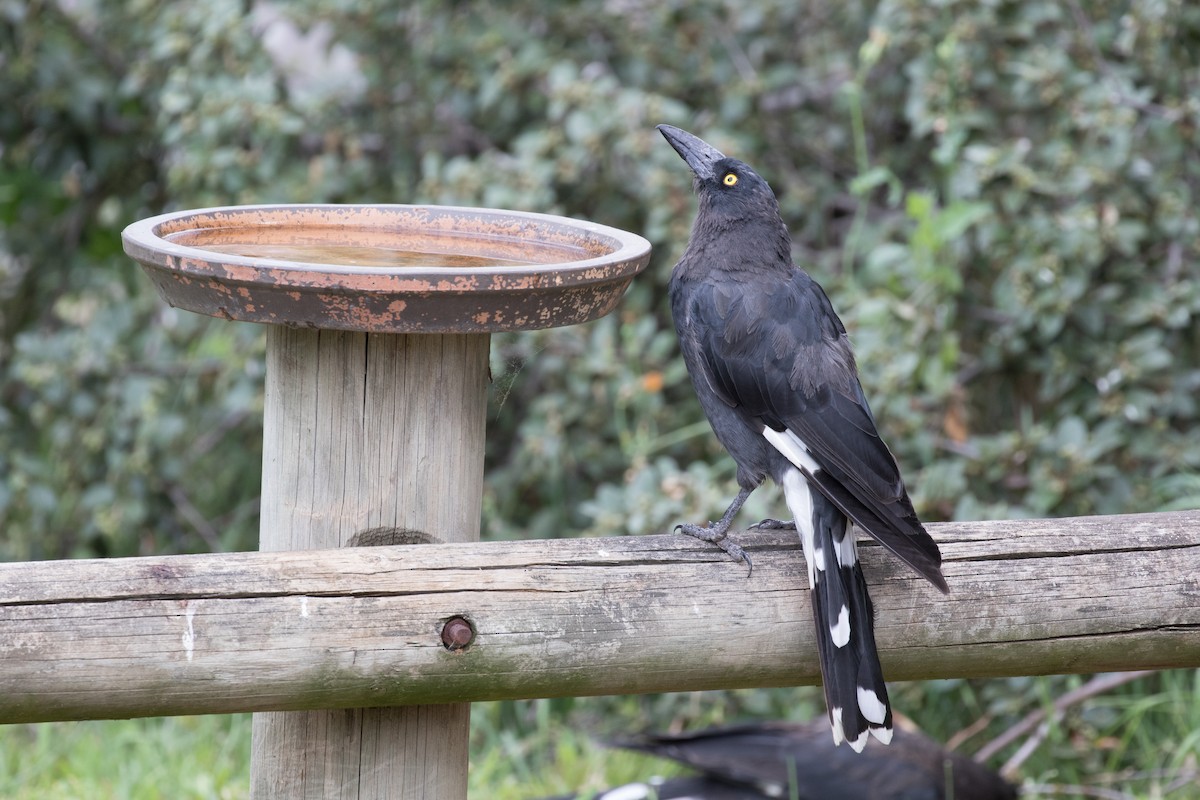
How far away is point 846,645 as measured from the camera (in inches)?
80.4

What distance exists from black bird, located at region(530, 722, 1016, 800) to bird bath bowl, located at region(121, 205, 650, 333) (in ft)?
4.61

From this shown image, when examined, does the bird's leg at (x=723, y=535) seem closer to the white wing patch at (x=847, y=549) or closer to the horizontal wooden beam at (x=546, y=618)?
the horizontal wooden beam at (x=546, y=618)

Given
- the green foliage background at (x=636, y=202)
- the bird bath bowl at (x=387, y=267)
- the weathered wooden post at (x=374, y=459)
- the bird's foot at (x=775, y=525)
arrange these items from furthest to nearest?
the green foliage background at (x=636, y=202), the bird's foot at (x=775, y=525), the weathered wooden post at (x=374, y=459), the bird bath bowl at (x=387, y=267)

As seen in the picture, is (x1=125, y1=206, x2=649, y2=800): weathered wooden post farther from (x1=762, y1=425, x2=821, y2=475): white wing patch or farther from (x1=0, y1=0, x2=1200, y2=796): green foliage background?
(x1=0, y1=0, x2=1200, y2=796): green foliage background

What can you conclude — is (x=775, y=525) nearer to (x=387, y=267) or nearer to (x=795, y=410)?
(x=795, y=410)

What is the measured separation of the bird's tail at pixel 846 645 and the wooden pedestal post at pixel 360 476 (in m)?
0.60

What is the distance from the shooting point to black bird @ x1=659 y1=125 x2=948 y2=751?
2.07 meters

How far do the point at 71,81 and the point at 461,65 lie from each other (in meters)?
1.32

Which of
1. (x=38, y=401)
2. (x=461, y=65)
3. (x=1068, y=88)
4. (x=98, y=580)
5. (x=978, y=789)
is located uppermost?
(x=461, y=65)

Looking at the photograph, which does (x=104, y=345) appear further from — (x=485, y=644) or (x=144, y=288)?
(x=485, y=644)

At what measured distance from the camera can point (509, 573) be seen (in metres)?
1.92

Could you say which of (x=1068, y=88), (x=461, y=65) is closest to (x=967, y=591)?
(x=1068, y=88)

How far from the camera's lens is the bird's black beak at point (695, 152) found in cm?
286

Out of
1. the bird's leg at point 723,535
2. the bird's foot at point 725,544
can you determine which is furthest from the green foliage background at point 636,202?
the bird's foot at point 725,544
